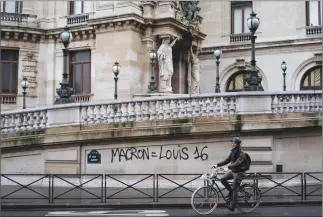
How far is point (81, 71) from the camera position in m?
34.6

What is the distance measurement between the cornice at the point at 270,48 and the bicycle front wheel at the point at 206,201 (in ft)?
86.3

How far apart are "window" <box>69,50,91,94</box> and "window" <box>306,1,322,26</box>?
52.1 feet

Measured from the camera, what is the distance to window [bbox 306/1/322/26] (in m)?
37.2

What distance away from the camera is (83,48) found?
34.0 metres

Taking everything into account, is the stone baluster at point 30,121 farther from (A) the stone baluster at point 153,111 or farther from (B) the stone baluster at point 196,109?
(B) the stone baluster at point 196,109

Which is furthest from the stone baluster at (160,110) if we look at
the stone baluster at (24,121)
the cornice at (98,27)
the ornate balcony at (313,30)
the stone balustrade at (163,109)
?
the ornate balcony at (313,30)

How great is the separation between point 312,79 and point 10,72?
21.2 m

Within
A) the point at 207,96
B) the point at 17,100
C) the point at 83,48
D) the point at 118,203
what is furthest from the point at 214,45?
the point at 118,203

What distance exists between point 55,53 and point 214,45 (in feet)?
39.9

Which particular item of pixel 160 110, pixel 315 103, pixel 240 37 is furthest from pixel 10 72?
pixel 315 103

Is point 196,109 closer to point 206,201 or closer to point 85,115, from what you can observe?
point 85,115

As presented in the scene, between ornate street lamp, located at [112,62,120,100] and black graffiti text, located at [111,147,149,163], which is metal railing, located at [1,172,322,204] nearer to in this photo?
black graffiti text, located at [111,147,149,163]

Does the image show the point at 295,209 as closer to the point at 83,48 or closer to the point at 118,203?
the point at 118,203

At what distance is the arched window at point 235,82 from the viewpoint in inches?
1576
